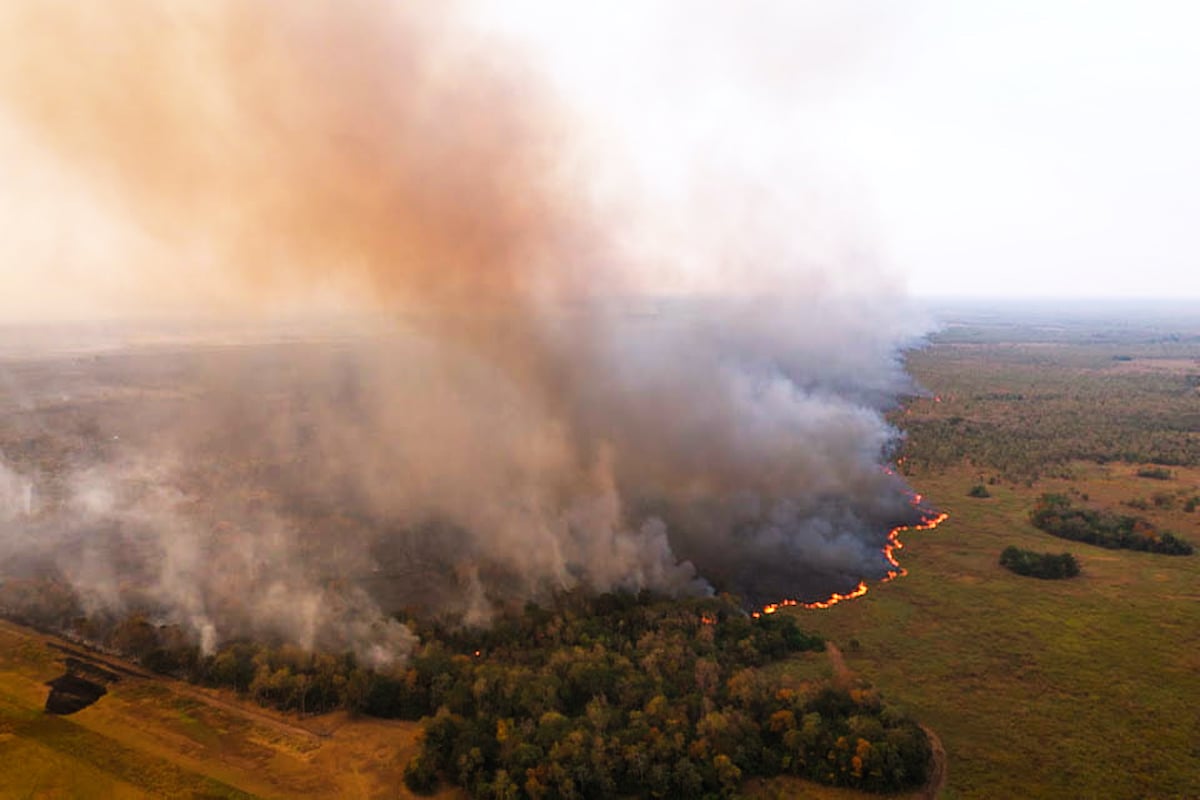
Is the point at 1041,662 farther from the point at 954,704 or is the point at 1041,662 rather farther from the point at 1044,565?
Result: the point at 1044,565

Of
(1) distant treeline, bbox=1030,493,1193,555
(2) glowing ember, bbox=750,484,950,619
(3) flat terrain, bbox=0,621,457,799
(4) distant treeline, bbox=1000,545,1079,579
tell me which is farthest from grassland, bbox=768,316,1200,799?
(3) flat terrain, bbox=0,621,457,799

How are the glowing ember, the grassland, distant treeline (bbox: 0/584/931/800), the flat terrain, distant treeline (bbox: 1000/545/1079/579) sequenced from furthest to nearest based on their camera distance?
distant treeline (bbox: 1000/545/1079/579) → the glowing ember → the grassland → the flat terrain → distant treeline (bbox: 0/584/931/800)

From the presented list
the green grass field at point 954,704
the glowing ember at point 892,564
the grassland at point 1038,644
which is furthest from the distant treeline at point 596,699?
the glowing ember at point 892,564

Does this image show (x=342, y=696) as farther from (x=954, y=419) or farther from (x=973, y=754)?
(x=954, y=419)

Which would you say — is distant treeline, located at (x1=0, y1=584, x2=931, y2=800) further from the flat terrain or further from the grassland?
the grassland

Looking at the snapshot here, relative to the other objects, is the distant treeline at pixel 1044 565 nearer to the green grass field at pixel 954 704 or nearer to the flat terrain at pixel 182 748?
the green grass field at pixel 954 704

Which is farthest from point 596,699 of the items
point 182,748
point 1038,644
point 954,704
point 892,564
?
point 892,564
